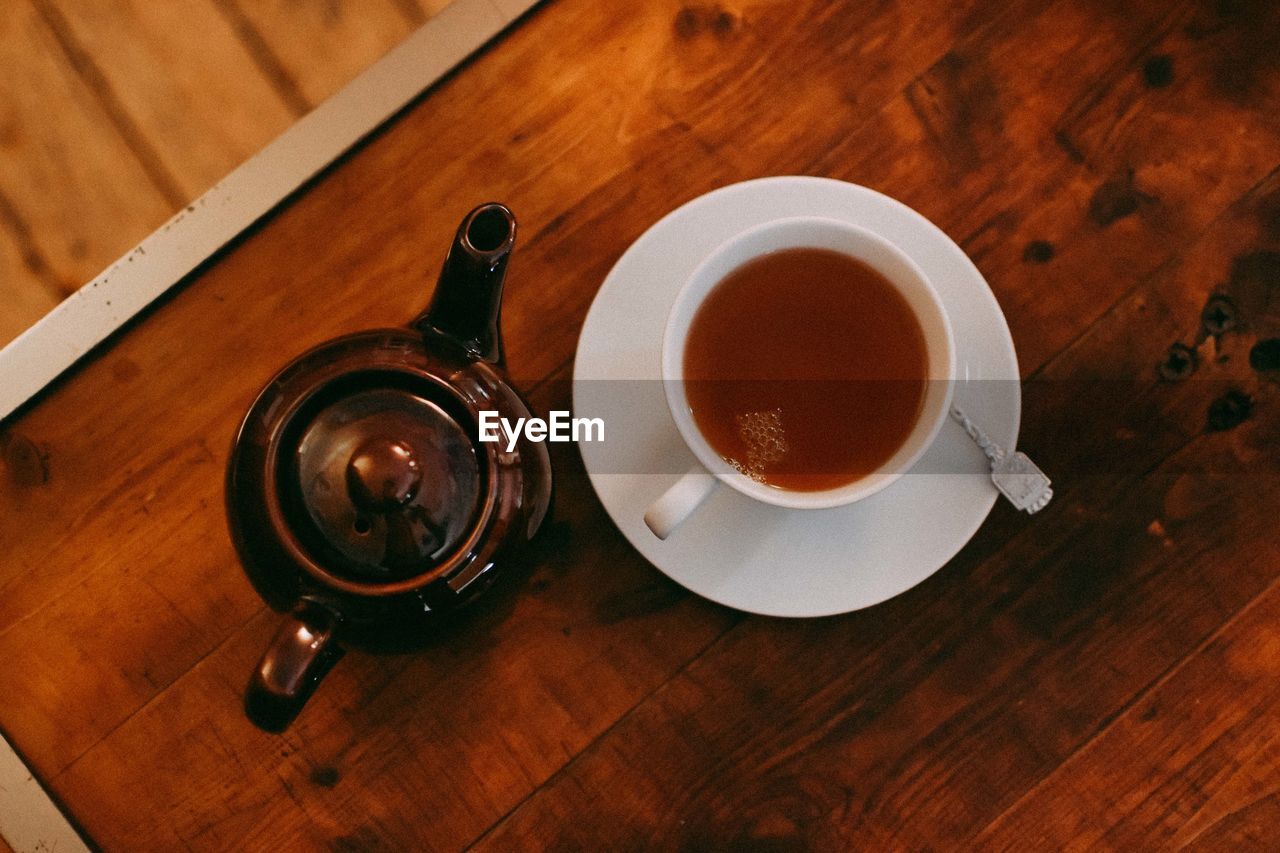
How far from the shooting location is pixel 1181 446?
981 mm

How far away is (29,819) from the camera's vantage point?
950mm

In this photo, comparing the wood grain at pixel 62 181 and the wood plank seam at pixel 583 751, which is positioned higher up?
the wood grain at pixel 62 181

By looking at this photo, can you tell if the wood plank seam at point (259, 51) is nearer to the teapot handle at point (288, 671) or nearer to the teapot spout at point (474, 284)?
the teapot spout at point (474, 284)

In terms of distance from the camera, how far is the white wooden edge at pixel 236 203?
96cm

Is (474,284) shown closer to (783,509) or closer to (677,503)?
(677,503)

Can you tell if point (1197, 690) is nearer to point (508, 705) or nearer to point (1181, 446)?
point (1181, 446)

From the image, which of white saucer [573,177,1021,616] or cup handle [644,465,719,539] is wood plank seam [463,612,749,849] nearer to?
white saucer [573,177,1021,616]

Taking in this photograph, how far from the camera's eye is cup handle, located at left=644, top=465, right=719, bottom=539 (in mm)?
732

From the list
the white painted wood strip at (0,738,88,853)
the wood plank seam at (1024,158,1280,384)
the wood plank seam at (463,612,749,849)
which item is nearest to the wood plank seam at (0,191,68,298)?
the white painted wood strip at (0,738,88,853)

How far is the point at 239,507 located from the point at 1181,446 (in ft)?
3.00

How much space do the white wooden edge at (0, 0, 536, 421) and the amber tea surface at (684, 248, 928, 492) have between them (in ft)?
1.31

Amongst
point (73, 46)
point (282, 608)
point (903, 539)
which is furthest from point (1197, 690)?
point (73, 46)

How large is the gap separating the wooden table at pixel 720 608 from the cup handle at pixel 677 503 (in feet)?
0.79

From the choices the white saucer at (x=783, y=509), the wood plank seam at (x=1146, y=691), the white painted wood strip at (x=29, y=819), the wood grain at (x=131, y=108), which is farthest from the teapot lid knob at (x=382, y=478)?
the wood grain at (x=131, y=108)
